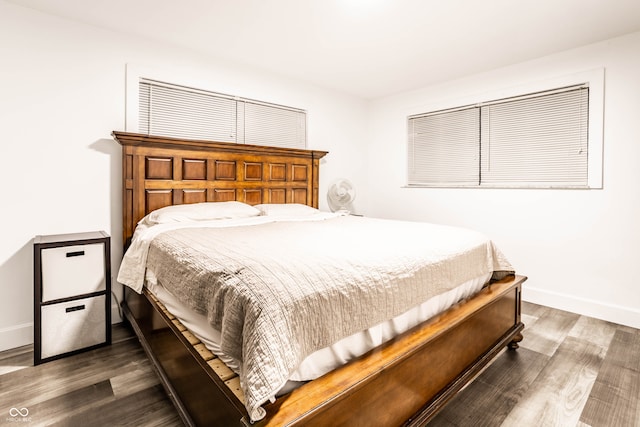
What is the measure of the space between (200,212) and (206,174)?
53 cm

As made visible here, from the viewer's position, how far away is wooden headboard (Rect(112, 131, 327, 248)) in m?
2.80

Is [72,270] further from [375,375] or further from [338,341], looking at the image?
[375,375]

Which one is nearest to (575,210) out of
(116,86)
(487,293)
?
(487,293)

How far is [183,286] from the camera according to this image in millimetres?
1565

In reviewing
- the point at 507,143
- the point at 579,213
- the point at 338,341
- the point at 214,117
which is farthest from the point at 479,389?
the point at 214,117

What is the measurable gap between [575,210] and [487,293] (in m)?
1.75

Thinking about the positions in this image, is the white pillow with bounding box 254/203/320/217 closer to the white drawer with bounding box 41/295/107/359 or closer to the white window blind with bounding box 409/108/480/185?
the white drawer with bounding box 41/295/107/359

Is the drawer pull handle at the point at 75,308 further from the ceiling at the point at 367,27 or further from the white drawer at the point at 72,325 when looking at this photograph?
the ceiling at the point at 367,27

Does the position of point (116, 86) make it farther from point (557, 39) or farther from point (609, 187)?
point (609, 187)

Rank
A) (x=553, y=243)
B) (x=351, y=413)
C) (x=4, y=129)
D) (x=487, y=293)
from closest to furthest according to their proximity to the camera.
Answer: (x=351, y=413)
(x=487, y=293)
(x=4, y=129)
(x=553, y=243)

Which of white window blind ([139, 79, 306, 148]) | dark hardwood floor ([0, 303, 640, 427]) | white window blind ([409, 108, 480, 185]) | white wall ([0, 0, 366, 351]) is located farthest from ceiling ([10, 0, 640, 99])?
dark hardwood floor ([0, 303, 640, 427])

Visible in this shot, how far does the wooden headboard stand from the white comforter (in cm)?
70

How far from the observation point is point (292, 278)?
125 cm

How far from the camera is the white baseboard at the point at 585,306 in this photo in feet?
9.36
